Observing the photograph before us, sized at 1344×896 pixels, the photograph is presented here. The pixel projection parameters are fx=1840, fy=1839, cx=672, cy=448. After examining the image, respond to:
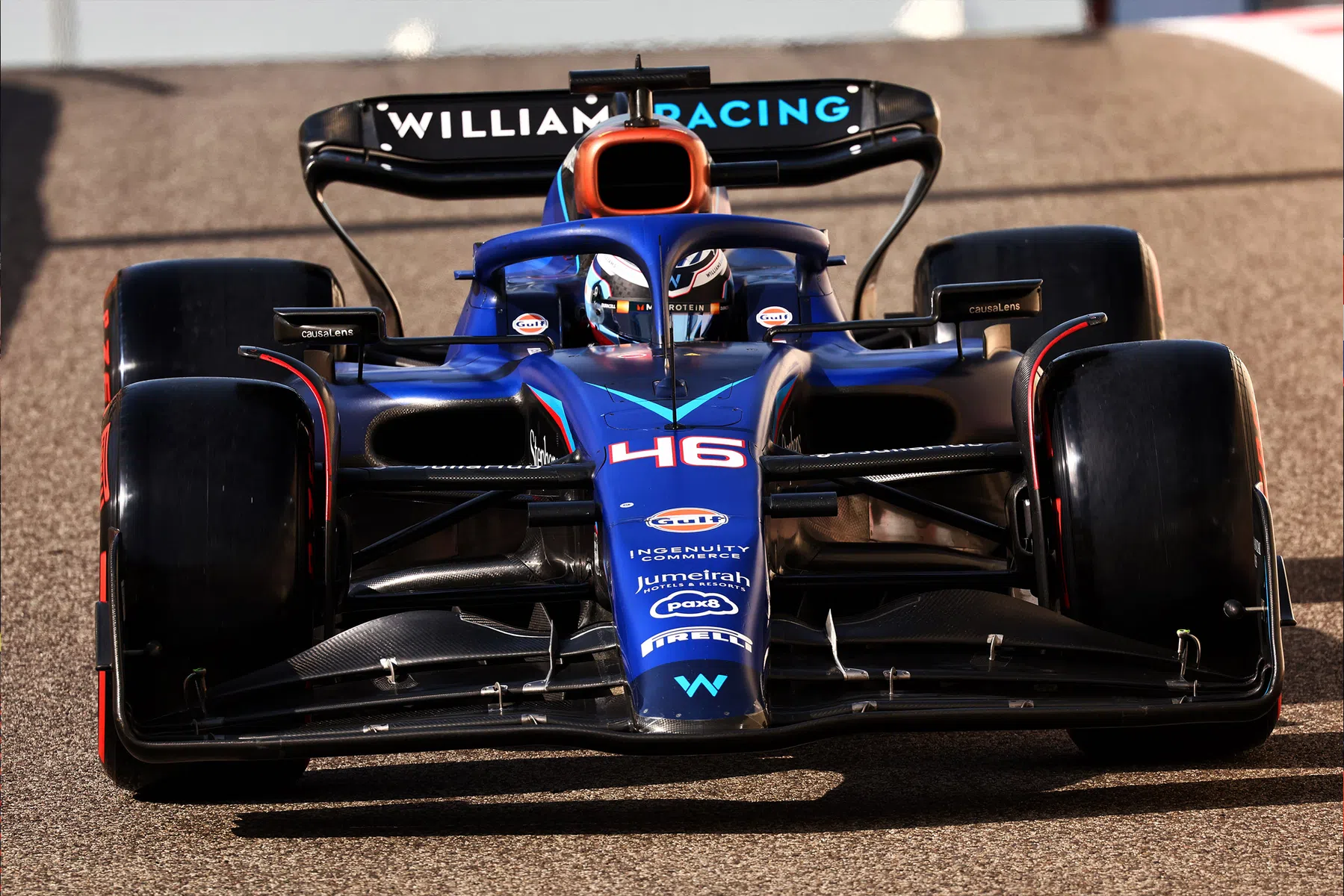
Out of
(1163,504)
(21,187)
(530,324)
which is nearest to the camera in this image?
(1163,504)

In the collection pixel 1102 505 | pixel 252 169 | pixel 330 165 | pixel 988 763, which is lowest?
pixel 988 763

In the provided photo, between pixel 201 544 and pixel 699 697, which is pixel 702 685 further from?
pixel 201 544

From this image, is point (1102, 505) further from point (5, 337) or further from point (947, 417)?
point (5, 337)

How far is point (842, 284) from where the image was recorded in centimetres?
1308

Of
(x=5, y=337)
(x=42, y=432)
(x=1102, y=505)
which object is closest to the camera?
(x=1102, y=505)

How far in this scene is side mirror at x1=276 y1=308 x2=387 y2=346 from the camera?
514 centimetres

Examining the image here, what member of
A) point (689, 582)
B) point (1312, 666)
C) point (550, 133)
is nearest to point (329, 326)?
point (689, 582)

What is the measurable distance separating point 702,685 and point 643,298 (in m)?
2.22

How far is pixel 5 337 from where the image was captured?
11977mm

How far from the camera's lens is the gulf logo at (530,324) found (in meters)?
6.25

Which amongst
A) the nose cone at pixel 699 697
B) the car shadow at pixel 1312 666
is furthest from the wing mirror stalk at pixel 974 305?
the nose cone at pixel 699 697

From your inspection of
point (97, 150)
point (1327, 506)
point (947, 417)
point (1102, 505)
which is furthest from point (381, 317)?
point (97, 150)

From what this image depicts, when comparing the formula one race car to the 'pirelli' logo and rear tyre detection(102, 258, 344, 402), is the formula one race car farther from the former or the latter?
rear tyre detection(102, 258, 344, 402)

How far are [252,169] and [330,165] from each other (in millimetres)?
8944
